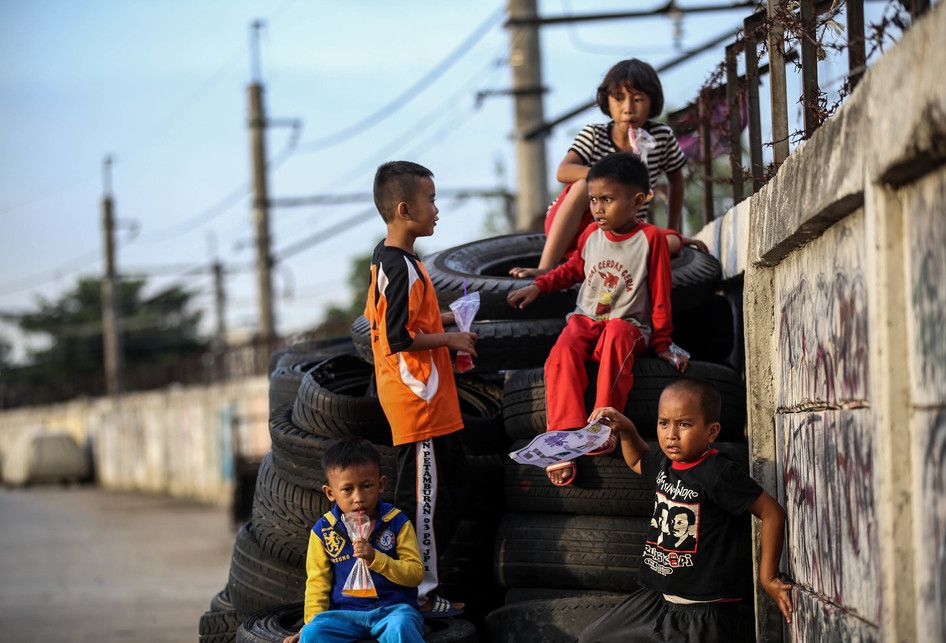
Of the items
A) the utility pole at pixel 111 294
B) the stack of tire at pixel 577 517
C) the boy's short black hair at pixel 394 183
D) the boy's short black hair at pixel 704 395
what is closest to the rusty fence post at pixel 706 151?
the stack of tire at pixel 577 517

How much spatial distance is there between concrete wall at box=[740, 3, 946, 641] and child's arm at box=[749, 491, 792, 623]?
0.06 metres

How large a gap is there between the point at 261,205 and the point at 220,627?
19945 mm

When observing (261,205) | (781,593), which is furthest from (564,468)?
(261,205)

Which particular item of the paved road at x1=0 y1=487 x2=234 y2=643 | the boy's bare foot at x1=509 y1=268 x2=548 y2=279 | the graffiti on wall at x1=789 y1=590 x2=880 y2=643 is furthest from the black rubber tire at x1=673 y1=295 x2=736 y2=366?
the paved road at x1=0 y1=487 x2=234 y2=643

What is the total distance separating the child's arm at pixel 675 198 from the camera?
651 cm

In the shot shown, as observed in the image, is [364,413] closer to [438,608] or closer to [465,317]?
[465,317]

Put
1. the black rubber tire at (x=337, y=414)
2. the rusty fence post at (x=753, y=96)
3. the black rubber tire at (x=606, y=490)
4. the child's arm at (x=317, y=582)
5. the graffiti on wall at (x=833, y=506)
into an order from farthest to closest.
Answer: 1. the black rubber tire at (x=337, y=414)
2. the rusty fence post at (x=753, y=96)
3. the black rubber tire at (x=606, y=490)
4. the child's arm at (x=317, y=582)
5. the graffiti on wall at (x=833, y=506)

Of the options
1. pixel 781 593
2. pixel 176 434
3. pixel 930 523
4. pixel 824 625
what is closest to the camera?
pixel 930 523

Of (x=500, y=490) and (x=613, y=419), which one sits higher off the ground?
(x=613, y=419)

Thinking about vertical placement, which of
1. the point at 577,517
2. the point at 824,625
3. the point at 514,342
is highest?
the point at 514,342

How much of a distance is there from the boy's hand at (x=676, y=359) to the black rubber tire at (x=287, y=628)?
1305mm

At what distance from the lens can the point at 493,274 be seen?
7.18m

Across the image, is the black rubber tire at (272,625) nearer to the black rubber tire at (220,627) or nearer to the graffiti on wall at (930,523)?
the black rubber tire at (220,627)

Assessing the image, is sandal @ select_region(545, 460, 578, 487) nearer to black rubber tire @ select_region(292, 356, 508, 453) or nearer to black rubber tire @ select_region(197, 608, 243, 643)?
black rubber tire @ select_region(292, 356, 508, 453)
